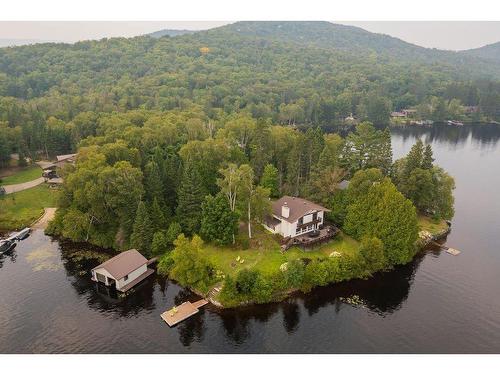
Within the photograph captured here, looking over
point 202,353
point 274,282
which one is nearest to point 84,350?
point 202,353

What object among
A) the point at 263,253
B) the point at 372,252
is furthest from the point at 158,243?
the point at 372,252

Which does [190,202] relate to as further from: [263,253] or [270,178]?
[270,178]

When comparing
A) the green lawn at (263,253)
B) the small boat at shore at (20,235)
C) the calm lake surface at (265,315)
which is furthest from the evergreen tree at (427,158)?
the small boat at shore at (20,235)

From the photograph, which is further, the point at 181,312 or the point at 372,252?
the point at 372,252

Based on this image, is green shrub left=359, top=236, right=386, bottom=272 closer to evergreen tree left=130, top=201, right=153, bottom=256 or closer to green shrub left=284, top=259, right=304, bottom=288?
green shrub left=284, top=259, right=304, bottom=288

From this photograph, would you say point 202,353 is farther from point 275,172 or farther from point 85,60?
point 85,60

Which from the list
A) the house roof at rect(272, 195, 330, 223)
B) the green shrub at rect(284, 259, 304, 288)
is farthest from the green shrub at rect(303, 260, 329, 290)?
the house roof at rect(272, 195, 330, 223)

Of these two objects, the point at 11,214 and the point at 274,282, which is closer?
the point at 274,282
